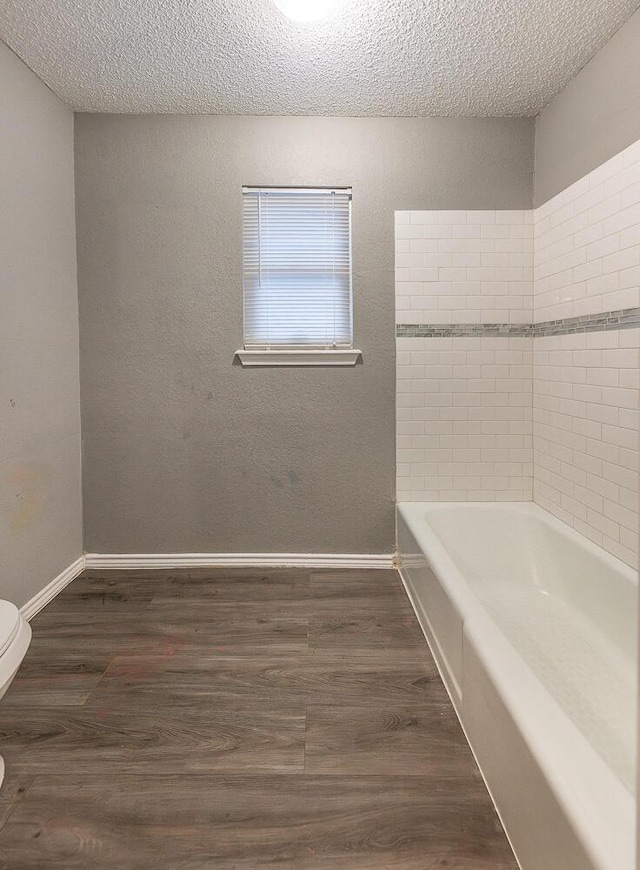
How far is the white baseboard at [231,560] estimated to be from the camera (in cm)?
294

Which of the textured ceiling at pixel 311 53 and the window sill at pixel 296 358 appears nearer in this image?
the textured ceiling at pixel 311 53

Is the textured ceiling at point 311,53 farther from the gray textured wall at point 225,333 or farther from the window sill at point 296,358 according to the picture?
the window sill at point 296,358

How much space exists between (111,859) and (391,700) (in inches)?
36.2

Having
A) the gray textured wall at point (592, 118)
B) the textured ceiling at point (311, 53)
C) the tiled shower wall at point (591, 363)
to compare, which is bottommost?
the tiled shower wall at point (591, 363)

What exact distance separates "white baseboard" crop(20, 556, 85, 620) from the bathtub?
1.78 m

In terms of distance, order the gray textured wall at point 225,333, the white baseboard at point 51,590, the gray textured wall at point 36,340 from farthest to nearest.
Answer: the gray textured wall at point 225,333
the white baseboard at point 51,590
the gray textured wall at point 36,340

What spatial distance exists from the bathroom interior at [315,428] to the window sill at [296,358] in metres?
0.02

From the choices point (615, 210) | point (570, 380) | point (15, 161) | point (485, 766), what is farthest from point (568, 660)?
point (15, 161)

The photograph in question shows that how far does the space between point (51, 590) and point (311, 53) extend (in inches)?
109

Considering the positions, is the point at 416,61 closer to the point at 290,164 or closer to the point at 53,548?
the point at 290,164

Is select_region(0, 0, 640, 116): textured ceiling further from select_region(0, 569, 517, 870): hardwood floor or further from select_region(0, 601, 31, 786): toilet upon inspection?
select_region(0, 569, 517, 870): hardwood floor

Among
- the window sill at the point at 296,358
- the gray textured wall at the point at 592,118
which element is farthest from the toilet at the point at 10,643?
the gray textured wall at the point at 592,118

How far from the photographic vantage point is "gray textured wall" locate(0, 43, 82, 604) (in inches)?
88.0

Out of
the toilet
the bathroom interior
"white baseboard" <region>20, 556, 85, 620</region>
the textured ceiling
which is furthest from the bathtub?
the textured ceiling
